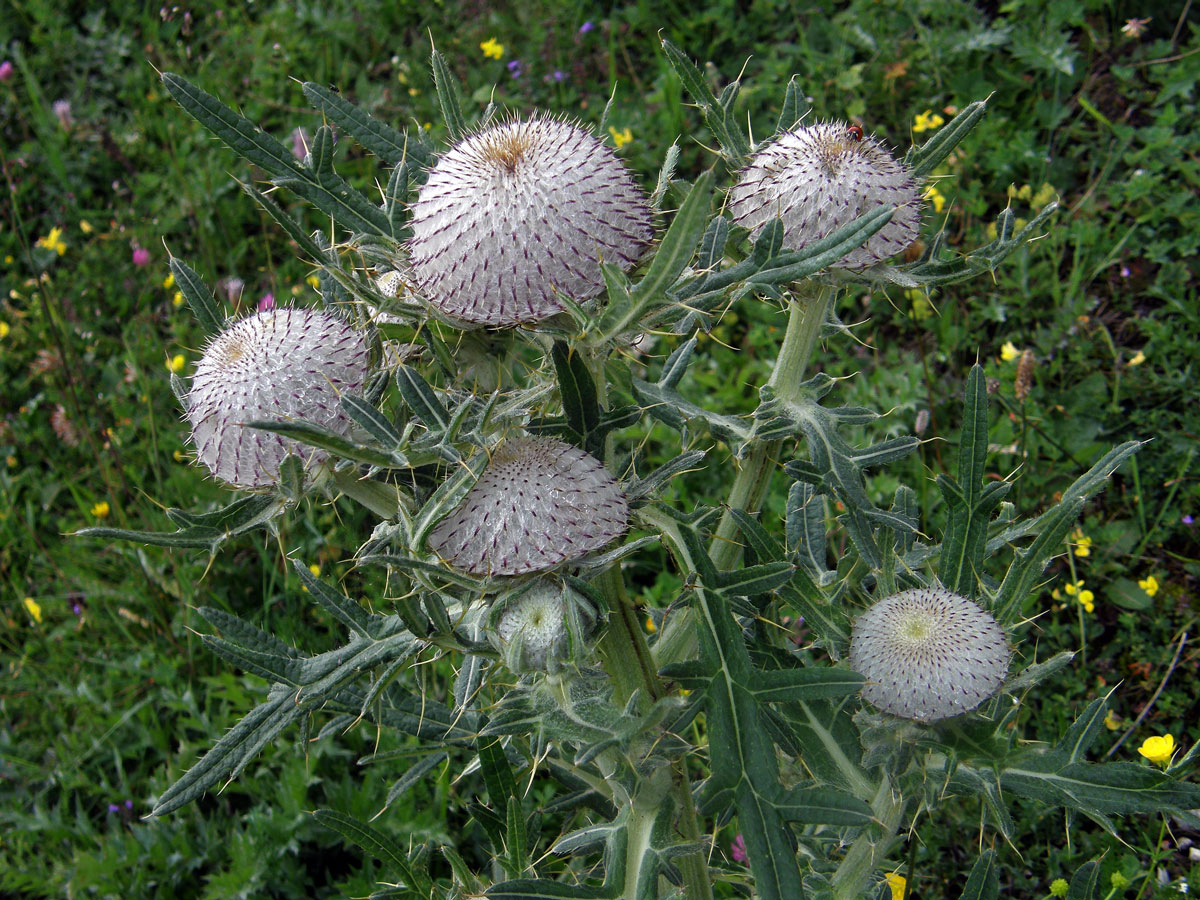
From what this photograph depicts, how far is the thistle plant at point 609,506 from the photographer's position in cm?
178

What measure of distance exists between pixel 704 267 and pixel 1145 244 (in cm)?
319

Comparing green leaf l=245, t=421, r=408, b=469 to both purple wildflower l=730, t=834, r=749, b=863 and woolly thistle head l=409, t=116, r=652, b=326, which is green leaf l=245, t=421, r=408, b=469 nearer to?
woolly thistle head l=409, t=116, r=652, b=326

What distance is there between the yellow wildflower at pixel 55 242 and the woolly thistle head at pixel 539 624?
4.80 m

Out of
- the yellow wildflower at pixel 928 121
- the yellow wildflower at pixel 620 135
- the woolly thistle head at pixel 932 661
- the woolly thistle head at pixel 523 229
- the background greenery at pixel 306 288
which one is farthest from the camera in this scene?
the yellow wildflower at pixel 620 135

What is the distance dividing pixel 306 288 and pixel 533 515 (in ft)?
13.1

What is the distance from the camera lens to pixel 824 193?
2117 millimetres

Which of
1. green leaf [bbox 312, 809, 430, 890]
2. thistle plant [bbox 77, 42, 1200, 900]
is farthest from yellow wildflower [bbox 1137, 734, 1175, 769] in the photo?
green leaf [bbox 312, 809, 430, 890]

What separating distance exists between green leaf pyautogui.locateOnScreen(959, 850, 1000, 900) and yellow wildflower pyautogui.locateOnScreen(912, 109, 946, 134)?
3.40m

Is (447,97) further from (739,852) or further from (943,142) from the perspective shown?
(739,852)

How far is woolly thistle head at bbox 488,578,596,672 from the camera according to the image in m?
1.78

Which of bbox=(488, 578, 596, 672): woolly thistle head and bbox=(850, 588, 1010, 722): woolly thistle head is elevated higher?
bbox=(488, 578, 596, 672): woolly thistle head

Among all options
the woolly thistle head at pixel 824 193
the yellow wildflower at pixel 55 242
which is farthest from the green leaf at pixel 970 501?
the yellow wildflower at pixel 55 242

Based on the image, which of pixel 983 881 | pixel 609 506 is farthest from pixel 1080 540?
pixel 609 506

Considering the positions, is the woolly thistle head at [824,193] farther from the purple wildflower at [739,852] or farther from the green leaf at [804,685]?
the purple wildflower at [739,852]
